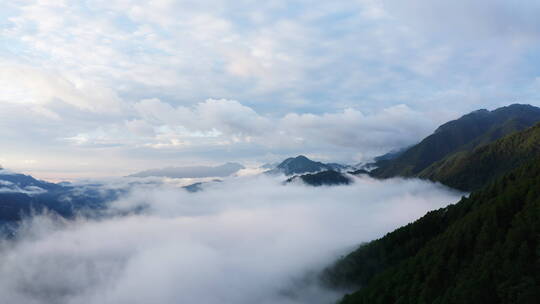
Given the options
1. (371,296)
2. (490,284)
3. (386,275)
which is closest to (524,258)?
(490,284)

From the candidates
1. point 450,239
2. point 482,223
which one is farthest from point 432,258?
point 482,223

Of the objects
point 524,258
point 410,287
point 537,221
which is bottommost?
point 410,287

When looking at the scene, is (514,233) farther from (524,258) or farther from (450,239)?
(450,239)

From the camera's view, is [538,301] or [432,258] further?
[432,258]

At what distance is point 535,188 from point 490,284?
214 ft

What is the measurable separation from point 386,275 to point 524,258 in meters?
99.6

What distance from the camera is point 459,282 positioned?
401 feet

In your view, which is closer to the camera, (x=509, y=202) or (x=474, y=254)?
(x=474, y=254)

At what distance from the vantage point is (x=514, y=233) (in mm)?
121688

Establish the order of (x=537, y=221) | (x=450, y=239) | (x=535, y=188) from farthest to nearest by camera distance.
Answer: (x=450, y=239), (x=535, y=188), (x=537, y=221)

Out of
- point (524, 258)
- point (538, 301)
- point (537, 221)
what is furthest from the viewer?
point (537, 221)

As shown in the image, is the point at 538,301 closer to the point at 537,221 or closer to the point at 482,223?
the point at 537,221

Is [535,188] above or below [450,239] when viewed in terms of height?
above

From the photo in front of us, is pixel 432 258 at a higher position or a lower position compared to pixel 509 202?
lower
